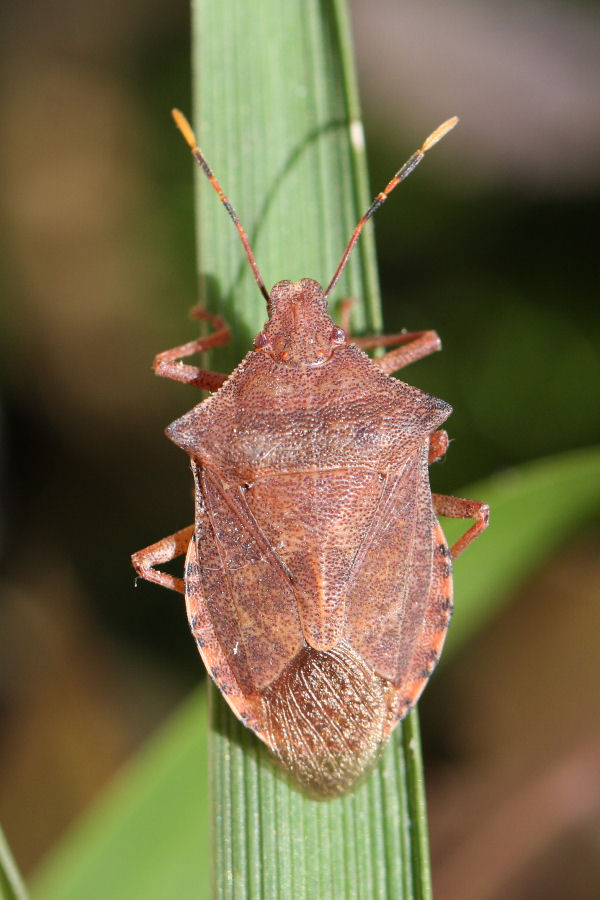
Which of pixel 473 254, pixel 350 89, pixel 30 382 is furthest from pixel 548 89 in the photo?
pixel 30 382

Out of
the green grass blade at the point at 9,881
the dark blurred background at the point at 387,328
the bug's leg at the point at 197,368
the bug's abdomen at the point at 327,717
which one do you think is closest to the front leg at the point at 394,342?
the bug's leg at the point at 197,368

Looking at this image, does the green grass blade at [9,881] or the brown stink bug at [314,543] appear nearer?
the green grass blade at [9,881]

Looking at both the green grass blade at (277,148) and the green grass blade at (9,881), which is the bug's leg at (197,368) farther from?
the green grass blade at (9,881)

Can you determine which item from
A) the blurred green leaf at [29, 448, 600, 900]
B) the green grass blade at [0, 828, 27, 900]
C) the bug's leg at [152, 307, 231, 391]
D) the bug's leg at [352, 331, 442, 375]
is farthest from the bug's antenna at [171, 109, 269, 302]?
the green grass blade at [0, 828, 27, 900]

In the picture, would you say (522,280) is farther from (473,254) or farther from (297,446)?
(297,446)

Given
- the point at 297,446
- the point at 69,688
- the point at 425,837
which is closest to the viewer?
the point at 425,837

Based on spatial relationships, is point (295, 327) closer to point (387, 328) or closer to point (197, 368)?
point (197, 368)
